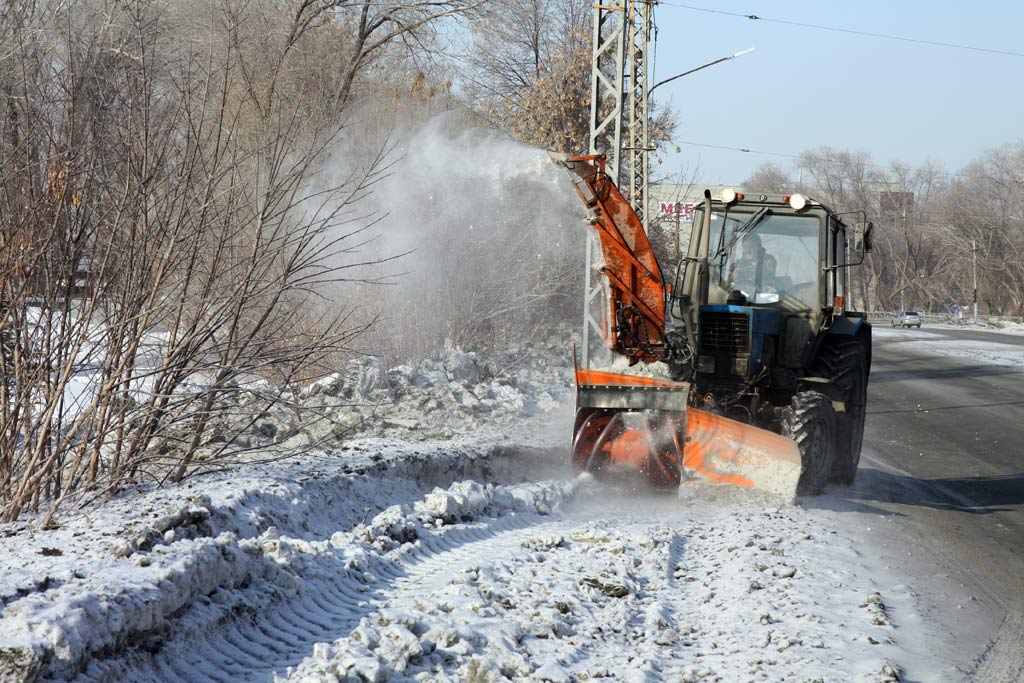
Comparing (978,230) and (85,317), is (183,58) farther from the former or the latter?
(978,230)

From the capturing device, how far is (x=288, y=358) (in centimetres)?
584

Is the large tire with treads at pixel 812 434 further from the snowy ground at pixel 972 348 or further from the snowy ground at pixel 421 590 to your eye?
the snowy ground at pixel 972 348

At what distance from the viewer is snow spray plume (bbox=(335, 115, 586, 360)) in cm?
1567

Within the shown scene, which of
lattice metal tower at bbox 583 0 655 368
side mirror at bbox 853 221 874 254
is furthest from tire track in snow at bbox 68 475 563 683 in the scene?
lattice metal tower at bbox 583 0 655 368

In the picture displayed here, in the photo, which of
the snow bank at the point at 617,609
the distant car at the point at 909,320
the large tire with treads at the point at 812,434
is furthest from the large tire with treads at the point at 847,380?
the distant car at the point at 909,320

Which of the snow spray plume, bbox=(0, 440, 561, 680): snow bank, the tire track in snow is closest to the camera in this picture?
bbox=(0, 440, 561, 680): snow bank

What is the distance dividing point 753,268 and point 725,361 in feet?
3.54

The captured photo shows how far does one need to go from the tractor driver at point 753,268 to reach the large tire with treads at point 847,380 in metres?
0.90

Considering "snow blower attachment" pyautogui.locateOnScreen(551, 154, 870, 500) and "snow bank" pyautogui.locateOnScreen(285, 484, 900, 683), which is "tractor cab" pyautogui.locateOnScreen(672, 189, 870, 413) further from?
"snow bank" pyautogui.locateOnScreen(285, 484, 900, 683)

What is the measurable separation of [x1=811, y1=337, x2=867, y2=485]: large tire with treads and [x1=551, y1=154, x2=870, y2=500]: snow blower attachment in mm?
13

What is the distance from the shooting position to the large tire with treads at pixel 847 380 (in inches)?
362

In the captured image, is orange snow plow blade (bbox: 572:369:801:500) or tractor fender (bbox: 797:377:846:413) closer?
orange snow plow blade (bbox: 572:369:801:500)

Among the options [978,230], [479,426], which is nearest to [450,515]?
[479,426]

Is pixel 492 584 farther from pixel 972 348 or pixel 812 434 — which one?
pixel 972 348
